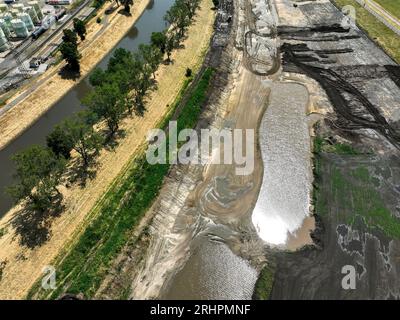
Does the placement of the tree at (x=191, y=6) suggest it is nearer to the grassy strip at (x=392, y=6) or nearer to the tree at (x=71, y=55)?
the tree at (x=71, y=55)

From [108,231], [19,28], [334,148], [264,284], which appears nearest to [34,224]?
[108,231]

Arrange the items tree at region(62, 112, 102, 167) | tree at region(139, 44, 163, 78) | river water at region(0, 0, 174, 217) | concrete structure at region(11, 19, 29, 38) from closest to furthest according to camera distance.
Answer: tree at region(62, 112, 102, 167) < river water at region(0, 0, 174, 217) < tree at region(139, 44, 163, 78) < concrete structure at region(11, 19, 29, 38)

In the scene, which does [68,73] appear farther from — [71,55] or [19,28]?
[19,28]

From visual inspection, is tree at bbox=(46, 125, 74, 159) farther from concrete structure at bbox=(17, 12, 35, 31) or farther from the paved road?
the paved road

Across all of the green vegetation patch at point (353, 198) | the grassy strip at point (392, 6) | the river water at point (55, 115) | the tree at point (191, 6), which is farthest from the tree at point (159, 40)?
the grassy strip at point (392, 6)

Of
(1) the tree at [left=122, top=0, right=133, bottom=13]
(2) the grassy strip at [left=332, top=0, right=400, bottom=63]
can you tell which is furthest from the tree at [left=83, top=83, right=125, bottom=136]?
(2) the grassy strip at [left=332, top=0, right=400, bottom=63]

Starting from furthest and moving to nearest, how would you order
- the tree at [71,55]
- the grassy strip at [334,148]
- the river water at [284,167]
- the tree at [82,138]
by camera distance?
the tree at [71,55] → the grassy strip at [334,148] → the tree at [82,138] → the river water at [284,167]
